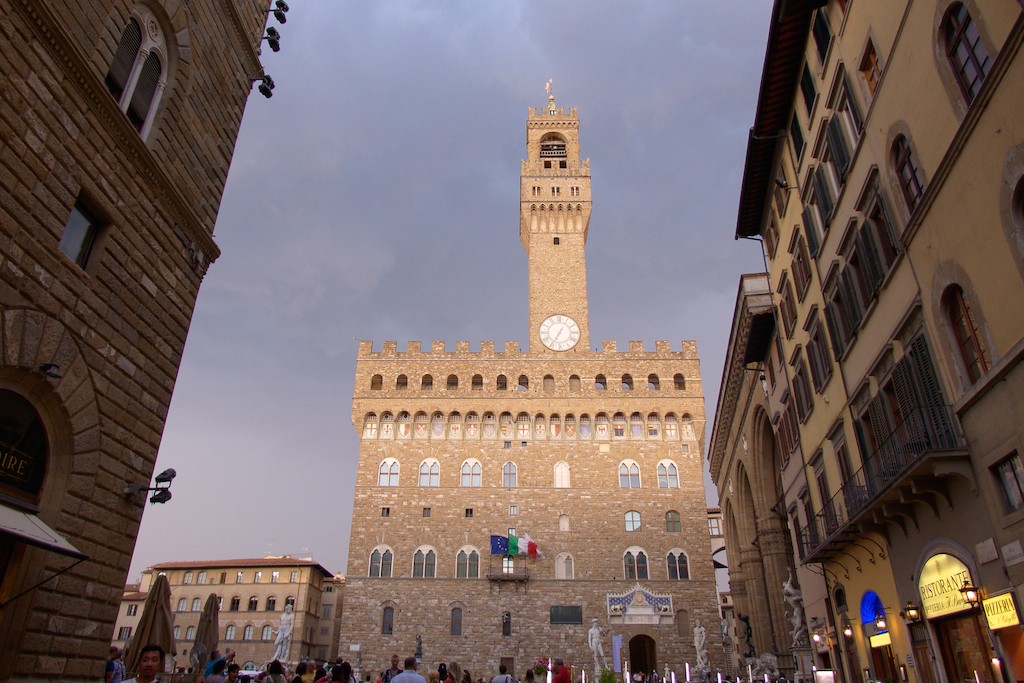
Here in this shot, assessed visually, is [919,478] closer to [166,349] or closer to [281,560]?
[166,349]

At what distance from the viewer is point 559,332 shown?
3984 cm

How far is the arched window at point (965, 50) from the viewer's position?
7.93 m

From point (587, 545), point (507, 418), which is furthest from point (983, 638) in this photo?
point (507, 418)

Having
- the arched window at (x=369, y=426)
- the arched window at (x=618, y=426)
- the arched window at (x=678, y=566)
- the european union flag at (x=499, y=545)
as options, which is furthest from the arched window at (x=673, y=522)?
the arched window at (x=369, y=426)

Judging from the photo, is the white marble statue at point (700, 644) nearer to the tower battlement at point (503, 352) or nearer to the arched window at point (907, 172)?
the tower battlement at point (503, 352)

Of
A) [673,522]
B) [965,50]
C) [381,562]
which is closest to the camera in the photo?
[965,50]

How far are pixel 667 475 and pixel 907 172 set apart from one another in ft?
90.7

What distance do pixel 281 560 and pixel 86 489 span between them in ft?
161

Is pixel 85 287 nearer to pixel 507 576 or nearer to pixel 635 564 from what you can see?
pixel 507 576

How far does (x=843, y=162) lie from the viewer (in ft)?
40.9

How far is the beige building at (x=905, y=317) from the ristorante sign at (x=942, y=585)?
0.04 metres

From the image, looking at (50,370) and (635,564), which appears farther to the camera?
(635,564)

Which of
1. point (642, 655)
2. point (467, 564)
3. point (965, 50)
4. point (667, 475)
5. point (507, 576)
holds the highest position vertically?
point (667, 475)

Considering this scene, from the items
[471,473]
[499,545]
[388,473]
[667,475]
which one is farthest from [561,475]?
[388,473]
